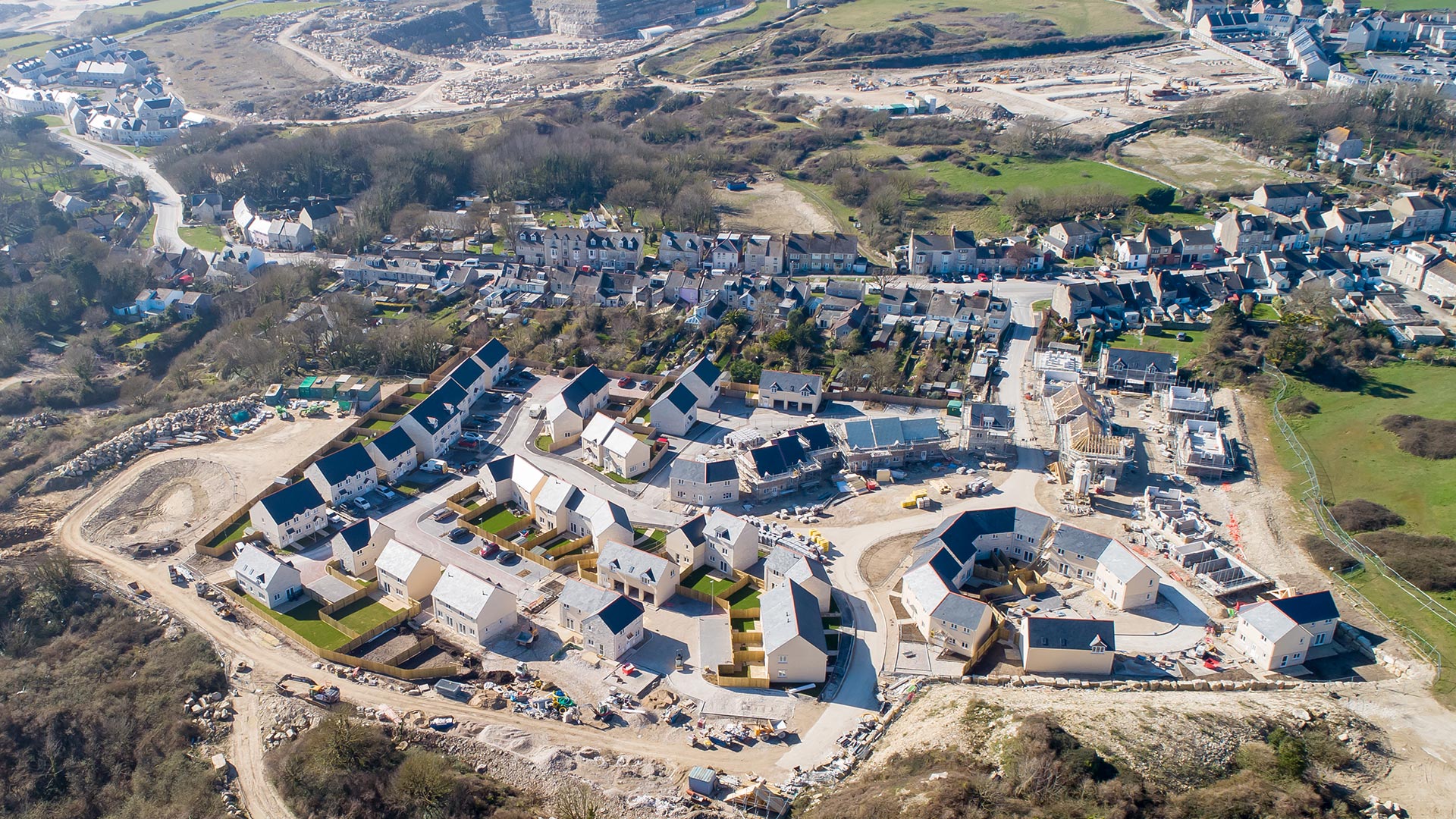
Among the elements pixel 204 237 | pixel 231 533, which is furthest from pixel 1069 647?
pixel 204 237

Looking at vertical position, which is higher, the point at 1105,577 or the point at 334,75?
the point at 334,75

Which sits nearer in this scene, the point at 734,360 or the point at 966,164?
the point at 734,360

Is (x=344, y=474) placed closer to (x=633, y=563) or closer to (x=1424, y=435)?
(x=633, y=563)

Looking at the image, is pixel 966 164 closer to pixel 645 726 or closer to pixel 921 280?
pixel 921 280

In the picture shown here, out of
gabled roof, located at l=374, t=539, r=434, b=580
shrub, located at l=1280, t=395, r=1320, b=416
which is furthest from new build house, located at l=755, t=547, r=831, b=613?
shrub, located at l=1280, t=395, r=1320, b=416

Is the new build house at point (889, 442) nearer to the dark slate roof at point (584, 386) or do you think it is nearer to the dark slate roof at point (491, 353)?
the dark slate roof at point (584, 386)

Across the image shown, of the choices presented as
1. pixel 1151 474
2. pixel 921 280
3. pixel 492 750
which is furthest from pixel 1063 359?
pixel 492 750

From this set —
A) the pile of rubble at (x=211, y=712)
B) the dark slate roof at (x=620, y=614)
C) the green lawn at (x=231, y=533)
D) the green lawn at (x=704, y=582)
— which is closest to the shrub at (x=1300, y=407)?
the green lawn at (x=704, y=582)
